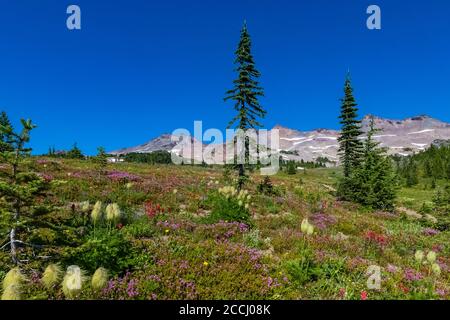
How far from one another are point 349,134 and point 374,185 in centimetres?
1134

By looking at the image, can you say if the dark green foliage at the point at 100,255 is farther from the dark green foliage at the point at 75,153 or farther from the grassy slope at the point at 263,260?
the dark green foliage at the point at 75,153

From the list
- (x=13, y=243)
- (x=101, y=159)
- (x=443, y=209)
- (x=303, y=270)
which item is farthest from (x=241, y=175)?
(x=13, y=243)

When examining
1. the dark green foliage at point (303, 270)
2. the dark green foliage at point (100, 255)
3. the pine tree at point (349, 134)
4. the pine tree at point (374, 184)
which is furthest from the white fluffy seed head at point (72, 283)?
the pine tree at point (349, 134)

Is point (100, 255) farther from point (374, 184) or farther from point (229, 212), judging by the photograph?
point (374, 184)

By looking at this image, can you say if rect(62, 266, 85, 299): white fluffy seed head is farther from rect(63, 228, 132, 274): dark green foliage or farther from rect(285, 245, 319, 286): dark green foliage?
rect(285, 245, 319, 286): dark green foliage

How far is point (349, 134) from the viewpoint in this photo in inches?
1355

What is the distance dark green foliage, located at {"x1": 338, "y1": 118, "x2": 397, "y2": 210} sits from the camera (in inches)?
944

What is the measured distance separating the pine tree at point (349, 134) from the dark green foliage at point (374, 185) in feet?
18.5

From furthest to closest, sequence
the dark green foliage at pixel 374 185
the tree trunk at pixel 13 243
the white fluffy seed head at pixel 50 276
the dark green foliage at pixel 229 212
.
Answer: the dark green foliage at pixel 374 185 < the dark green foliage at pixel 229 212 < the tree trunk at pixel 13 243 < the white fluffy seed head at pixel 50 276

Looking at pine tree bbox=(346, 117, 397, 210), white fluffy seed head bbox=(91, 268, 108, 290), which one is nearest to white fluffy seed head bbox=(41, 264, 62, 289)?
white fluffy seed head bbox=(91, 268, 108, 290)

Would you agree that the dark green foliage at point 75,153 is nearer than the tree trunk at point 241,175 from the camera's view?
No

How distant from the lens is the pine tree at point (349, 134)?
3331 centimetres
